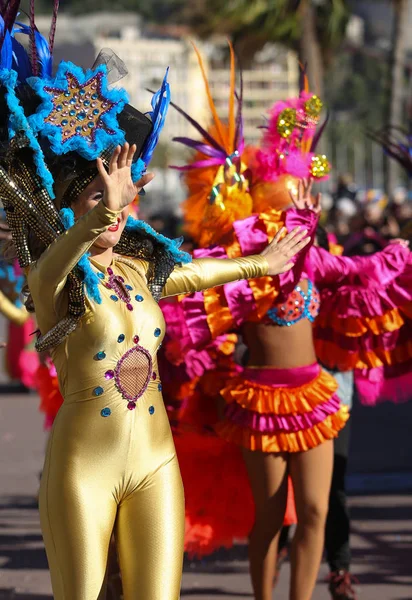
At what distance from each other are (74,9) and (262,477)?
3434 inches

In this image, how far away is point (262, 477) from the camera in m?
4.39

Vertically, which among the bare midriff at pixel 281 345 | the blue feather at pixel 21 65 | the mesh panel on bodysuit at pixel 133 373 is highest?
the blue feather at pixel 21 65

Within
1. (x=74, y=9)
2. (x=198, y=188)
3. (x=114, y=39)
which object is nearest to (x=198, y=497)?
(x=198, y=188)

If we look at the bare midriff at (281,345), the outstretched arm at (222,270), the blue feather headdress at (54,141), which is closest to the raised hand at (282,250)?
the outstretched arm at (222,270)

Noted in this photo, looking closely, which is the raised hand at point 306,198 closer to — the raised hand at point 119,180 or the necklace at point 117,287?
the necklace at point 117,287

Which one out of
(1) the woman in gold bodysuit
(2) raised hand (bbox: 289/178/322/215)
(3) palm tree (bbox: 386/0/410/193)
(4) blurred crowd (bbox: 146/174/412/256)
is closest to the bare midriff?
(2) raised hand (bbox: 289/178/322/215)

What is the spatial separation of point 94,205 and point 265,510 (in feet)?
5.94

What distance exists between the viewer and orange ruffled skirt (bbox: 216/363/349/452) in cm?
434

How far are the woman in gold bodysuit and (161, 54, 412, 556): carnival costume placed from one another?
3.84 feet

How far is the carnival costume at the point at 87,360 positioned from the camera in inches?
121

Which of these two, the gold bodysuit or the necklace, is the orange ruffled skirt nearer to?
the gold bodysuit

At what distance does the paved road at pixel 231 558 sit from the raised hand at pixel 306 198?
1.88 m

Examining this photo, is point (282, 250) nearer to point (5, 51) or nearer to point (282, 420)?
point (282, 420)

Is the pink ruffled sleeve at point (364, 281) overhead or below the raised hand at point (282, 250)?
below
